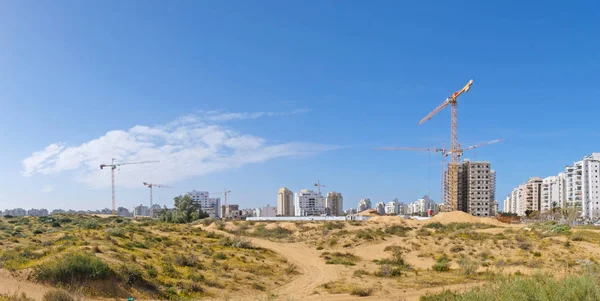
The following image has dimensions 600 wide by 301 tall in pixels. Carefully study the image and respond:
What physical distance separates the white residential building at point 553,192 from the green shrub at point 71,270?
530ft

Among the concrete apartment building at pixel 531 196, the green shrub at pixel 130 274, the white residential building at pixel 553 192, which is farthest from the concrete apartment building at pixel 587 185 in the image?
the green shrub at pixel 130 274

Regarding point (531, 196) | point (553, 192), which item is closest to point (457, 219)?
point (553, 192)

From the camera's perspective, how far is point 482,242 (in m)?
43.3

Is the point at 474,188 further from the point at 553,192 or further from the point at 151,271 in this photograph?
the point at 151,271

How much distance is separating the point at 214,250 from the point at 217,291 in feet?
42.7

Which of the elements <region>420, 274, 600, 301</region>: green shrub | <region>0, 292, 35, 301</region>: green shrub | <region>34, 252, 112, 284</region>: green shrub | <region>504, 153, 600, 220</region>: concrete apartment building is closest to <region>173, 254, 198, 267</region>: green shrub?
<region>34, 252, 112, 284</region>: green shrub

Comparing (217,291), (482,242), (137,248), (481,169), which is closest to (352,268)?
(217,291)

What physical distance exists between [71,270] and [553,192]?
595 feet

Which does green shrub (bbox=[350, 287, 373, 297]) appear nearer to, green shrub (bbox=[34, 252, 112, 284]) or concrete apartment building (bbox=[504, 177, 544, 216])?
green shrub (bbox=[34, 252, 112, 284])

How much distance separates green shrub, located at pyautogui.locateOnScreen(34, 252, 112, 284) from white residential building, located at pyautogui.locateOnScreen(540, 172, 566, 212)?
16145 cm

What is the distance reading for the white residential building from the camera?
153 m

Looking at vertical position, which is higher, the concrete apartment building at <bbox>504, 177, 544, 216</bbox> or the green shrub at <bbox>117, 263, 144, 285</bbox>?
the green shrub at <bbox>117, 263, 144, 285</bbox>

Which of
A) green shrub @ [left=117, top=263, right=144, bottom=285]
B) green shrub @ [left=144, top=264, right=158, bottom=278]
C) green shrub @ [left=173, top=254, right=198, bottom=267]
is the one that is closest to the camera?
green shrub @ [left=117, top=263, right=144, bottom=285]

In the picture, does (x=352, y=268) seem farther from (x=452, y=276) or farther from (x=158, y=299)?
(x=158, y=299)
